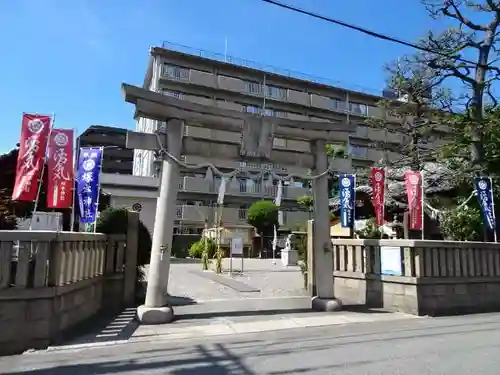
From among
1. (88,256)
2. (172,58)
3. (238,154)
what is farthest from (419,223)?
(172,58)

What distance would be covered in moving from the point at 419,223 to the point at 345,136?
3230 millimetres

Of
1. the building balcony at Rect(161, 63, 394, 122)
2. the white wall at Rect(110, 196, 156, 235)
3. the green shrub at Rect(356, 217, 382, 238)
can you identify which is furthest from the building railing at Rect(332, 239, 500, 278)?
the building balcony at Rect(161, 63, 394, 122)

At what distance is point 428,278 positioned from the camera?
9680 millimetres

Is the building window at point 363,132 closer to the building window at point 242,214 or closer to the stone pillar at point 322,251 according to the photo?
the building window at point 242,214

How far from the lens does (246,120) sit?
961 cm

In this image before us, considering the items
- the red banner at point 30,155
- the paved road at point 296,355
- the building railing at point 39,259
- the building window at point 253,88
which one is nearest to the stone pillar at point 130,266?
the building railing at point 39,259

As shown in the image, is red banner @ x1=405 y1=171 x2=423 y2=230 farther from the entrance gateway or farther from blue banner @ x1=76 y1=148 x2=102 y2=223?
blue banner @ x1=76 y1=148 x2=102 y2=223

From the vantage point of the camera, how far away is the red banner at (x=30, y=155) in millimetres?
7910

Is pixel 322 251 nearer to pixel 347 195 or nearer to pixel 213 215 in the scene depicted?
pixel 347 195

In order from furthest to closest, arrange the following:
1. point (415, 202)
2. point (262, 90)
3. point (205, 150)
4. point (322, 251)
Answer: point (262, 90), point (415, 202), point (322, 251), point (205, 150)

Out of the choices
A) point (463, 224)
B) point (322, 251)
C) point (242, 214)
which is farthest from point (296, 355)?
point (242, 214)

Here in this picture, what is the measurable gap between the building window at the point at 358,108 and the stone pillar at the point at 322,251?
43.2 metres

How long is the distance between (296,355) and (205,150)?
4944mm

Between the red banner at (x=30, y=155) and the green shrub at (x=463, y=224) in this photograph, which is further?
the green shrub at (x=463, y=224)
